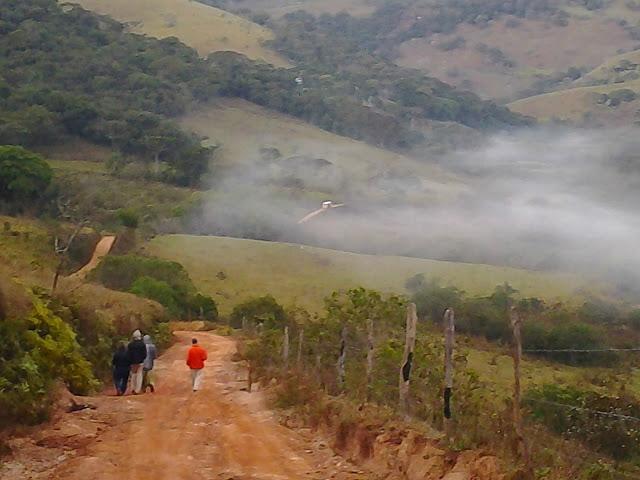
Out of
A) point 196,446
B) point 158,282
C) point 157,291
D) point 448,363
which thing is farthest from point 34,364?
point 158,282

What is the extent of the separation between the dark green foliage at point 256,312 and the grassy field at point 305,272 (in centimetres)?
528

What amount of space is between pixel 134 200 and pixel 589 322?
1570 inches

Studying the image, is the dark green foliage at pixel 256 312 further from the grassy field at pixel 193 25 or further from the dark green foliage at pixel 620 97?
the dark green foliage at pixel 620 97

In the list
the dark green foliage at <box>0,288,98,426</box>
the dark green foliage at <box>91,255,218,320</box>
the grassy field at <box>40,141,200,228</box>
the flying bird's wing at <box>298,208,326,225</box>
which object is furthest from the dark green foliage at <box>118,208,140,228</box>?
the dark green foliage at <box>0,288,98,426</box>

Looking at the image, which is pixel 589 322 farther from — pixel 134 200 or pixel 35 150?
pixel 35 150

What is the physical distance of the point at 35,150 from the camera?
8581 centimetres

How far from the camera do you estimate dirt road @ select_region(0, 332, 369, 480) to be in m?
11.7

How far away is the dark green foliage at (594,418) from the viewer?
13164 mm

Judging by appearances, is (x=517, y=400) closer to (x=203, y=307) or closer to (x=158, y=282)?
(x=158, y=282)

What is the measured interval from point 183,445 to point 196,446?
200mm

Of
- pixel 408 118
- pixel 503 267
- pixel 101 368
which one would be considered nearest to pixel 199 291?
pixel 503 267

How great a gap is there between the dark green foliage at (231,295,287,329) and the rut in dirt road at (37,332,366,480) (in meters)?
28.6

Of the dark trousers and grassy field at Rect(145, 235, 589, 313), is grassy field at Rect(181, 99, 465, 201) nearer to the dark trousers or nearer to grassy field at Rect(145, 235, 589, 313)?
grassy field at Rect(145, 235, 589, 313)

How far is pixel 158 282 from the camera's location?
159 feet
